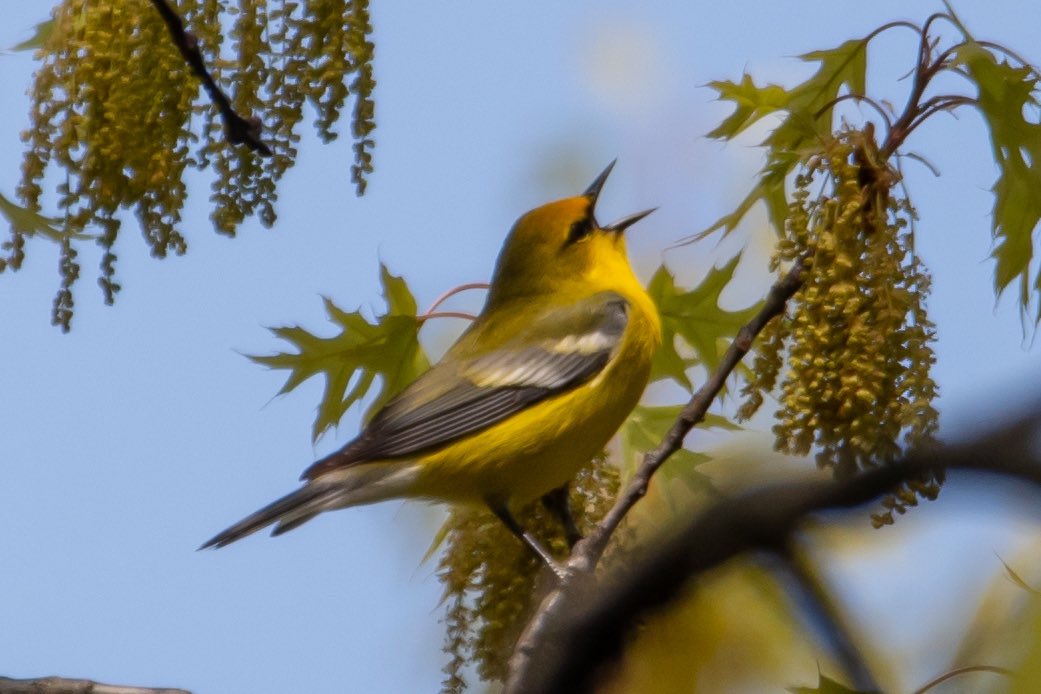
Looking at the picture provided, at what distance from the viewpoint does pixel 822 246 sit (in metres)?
2.67

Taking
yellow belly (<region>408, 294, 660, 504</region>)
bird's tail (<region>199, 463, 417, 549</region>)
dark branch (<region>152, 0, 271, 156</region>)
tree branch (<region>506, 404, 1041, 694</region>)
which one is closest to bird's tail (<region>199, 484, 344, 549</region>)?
bird's tail (<region>199, 463, 417, 549</region>)

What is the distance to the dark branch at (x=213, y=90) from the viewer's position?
1.98 meters

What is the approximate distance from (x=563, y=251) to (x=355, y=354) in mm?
1260

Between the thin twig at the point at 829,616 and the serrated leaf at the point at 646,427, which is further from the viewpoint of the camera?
the serrated leaf at the point at 646,427

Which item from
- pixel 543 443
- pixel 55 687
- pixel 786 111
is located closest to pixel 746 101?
pixel 786 111

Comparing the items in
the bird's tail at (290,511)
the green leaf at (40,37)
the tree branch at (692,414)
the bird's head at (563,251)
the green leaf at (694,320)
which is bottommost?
the tree branch at (692,414)

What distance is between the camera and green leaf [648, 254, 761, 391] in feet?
10.3

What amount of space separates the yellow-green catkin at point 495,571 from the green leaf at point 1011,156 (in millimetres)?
1069

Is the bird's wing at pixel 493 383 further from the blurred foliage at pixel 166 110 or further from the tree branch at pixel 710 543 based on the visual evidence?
the tree branch at pixel 710 543

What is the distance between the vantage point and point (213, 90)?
2127mm

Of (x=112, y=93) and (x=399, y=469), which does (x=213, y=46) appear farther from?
(x=399, y=469)

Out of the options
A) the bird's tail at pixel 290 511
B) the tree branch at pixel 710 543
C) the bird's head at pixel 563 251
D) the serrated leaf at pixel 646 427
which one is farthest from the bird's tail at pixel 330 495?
the tree branch at pixel 710 543

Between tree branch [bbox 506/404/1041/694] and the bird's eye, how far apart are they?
11.1 ft

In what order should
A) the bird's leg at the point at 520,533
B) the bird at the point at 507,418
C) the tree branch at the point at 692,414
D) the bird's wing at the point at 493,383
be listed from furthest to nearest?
the bird's wing at the point at 493,383
the bird at the point at 507,418
the bird's leg at the point at 520,533
the tree branch at the point at 692,414
